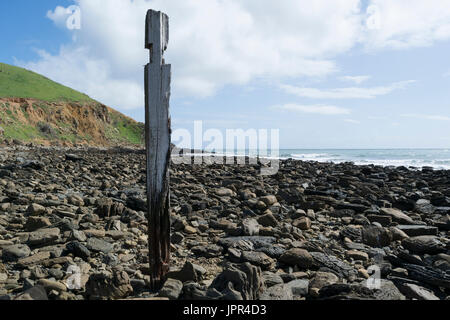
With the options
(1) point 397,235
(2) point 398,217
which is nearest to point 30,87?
(2) point 398,217

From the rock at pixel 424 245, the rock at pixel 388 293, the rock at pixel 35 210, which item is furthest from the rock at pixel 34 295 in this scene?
the rock at pixel 424 245

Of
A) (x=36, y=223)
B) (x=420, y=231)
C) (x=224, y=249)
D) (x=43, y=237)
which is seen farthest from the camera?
(x=420, y=231)

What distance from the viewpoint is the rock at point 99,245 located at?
4.29 meters

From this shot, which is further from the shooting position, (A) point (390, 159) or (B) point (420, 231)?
(A) point (390, 159)

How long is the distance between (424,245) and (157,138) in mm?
4322

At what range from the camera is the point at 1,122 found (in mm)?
34656

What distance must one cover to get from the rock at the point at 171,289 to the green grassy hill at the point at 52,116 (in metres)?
34.0

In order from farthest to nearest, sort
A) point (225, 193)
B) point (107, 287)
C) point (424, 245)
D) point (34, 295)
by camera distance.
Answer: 1. point (225, 193)
2. point (424, 245)
3. point (107, 287)
4. point (34, 295)

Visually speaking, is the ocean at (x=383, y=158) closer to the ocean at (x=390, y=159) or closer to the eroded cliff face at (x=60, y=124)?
the ocean at (x=390, y=159)

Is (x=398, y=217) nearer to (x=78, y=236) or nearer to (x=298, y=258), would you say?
(x=298, y=258)

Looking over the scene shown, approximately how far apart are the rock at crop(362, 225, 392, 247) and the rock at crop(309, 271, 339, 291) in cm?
189

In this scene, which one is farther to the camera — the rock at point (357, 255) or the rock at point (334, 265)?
the rock at point (357, 255)

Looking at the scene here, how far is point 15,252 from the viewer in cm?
396

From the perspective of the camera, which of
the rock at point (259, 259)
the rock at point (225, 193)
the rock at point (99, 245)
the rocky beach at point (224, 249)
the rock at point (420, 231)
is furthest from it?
the rock at point (225, 193)
